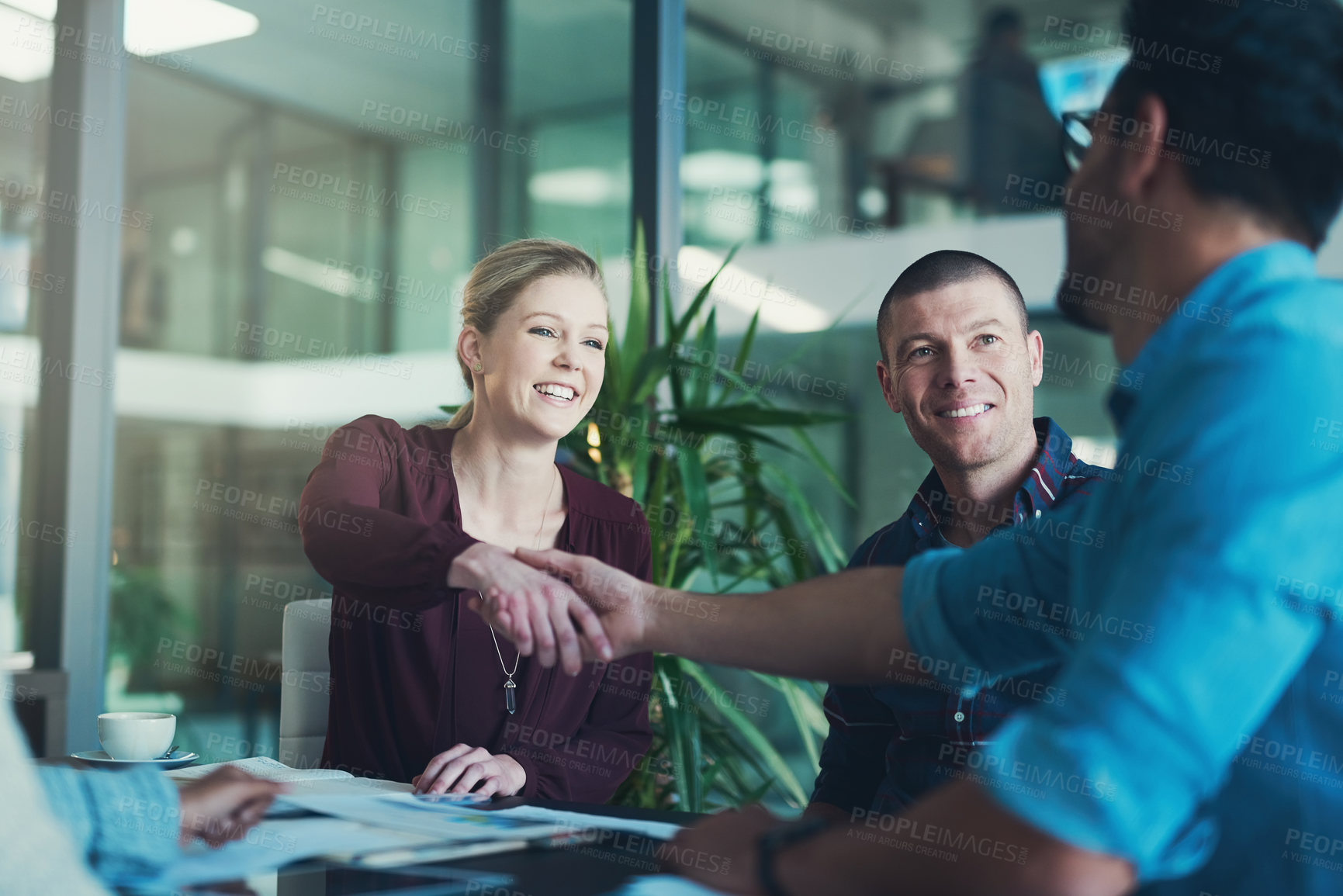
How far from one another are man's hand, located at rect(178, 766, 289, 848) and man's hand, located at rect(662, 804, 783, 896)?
43cm

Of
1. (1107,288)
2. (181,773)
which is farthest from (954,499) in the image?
(181,773)

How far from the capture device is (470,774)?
4.76 ft

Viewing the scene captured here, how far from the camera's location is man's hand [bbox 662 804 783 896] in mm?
794

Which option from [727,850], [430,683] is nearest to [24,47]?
[430,683]

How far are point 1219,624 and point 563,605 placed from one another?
2.67 feet

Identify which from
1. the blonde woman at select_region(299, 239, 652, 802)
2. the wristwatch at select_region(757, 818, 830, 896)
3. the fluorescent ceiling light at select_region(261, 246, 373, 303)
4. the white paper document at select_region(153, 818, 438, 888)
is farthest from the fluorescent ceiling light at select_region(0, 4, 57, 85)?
the wristwatch at select_region(757, 818, 830, 896)

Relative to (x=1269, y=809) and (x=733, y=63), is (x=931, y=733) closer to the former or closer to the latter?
(x=1269, y=809)

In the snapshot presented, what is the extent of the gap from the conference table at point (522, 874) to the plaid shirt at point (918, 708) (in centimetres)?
62

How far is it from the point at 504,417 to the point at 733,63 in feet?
7.12

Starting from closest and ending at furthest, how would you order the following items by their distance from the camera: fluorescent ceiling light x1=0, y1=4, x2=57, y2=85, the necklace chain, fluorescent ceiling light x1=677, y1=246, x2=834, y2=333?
1. the necklace chain
2. fluorescent ceiling light x1=0, y1=4, x2=57, y2=85
3. fluorescent ceiling light x1=677, y1=246, x2=834, y2=333

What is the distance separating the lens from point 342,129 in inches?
134

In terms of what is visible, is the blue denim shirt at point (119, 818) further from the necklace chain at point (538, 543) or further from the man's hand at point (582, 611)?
the necklace chain at point (538, 543)

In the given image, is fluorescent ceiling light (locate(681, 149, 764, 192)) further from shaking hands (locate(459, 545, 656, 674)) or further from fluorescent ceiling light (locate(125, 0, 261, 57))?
shaking hands (locate(459, 545, 656, 674))

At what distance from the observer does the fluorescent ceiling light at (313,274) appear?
3.28 metres
